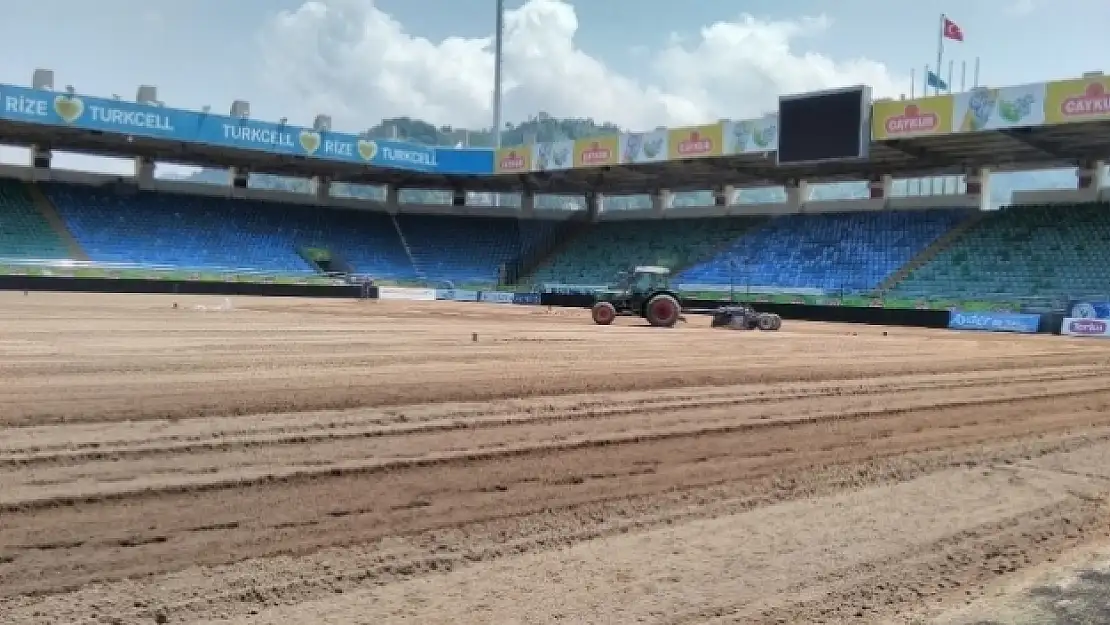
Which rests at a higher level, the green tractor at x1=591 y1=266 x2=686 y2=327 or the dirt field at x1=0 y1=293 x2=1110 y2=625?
the green tractor at x1=591 y1=266 x2=686 y2=327

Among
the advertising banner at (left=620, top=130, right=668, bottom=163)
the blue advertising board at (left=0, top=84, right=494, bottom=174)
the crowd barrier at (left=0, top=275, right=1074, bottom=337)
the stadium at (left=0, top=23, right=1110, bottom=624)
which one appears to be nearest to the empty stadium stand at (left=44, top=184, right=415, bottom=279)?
the crowd barrier at (left=0, top=275, right=1074, bottom=337)

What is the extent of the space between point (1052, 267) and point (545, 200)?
3474cm

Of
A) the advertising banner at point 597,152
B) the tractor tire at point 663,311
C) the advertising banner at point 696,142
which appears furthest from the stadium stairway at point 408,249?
the tractor tire at point 663,311

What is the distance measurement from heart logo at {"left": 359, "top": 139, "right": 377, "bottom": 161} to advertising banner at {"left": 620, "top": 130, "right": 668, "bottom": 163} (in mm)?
14306

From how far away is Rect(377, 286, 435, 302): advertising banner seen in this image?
45.8 metres

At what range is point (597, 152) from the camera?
47031 millimetres

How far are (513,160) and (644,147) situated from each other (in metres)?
9.29

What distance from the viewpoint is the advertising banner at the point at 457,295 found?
161 ft

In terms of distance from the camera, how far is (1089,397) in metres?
12.7

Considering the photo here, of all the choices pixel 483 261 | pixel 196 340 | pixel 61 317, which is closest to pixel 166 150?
pixel 483 261

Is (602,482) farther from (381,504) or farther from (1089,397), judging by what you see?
(1089,397)

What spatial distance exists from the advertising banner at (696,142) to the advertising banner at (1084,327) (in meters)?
16.7

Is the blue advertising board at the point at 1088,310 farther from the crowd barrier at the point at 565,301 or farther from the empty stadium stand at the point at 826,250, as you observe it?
the empty stadium stand at the point at 826,250

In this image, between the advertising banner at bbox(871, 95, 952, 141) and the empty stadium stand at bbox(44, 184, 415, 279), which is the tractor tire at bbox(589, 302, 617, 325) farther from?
the empty stadium stand at bbox(44, 184, 415, 279)
